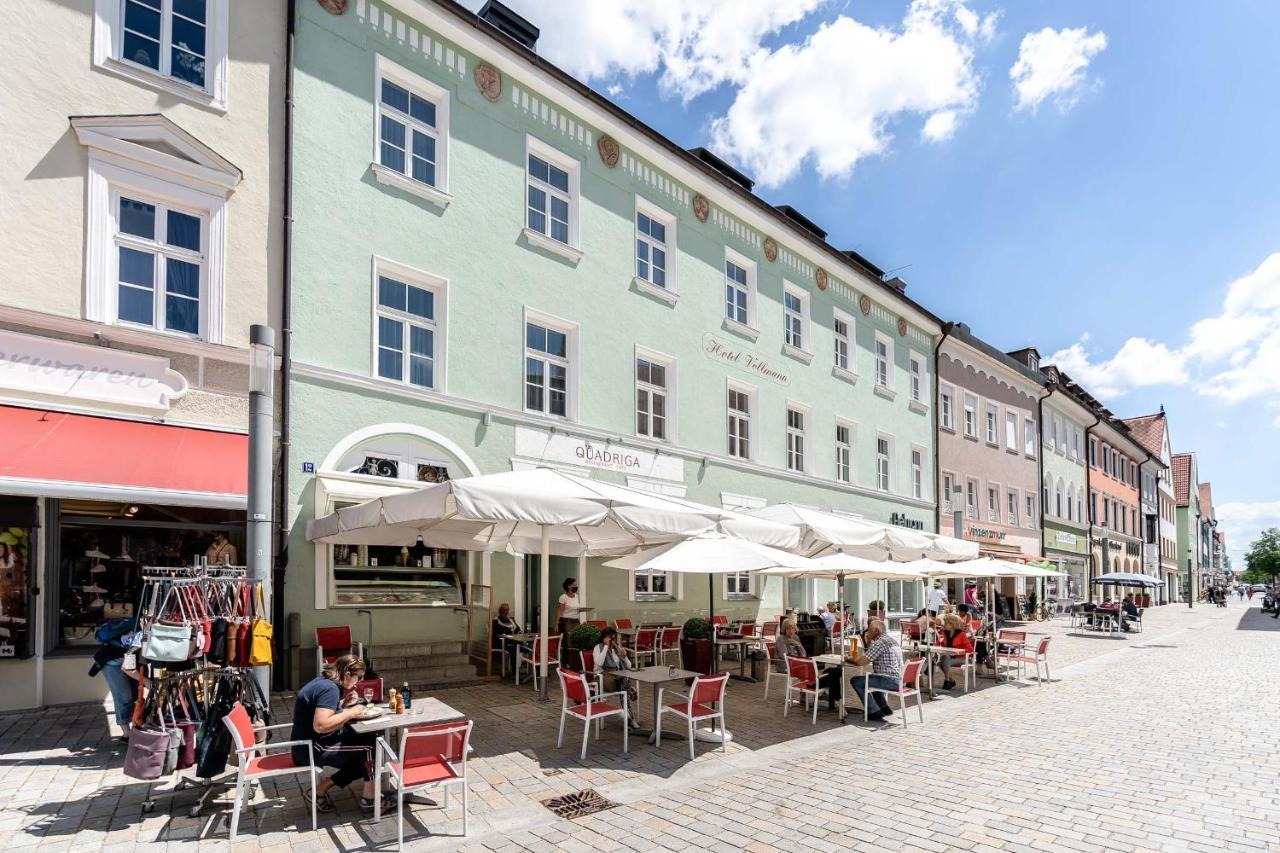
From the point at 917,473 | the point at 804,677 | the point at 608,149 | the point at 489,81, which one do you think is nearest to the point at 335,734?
the point at 804,677

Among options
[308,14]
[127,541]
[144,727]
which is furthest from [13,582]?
[308,14]

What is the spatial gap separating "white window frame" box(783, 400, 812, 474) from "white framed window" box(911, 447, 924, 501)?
6951 mm

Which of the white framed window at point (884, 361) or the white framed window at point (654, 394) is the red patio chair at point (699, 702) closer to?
the white framed window at point (654, 394)

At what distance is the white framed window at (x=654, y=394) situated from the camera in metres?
17.2

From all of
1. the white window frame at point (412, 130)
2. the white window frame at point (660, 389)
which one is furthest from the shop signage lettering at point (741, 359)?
the white window frame at point (412, 130)

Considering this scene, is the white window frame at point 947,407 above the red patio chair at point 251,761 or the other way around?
above

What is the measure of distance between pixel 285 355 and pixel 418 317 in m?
2.52

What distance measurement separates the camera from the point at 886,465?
26.0 m

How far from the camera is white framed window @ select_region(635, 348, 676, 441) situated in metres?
17.2

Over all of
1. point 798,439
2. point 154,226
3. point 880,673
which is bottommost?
point 880,673

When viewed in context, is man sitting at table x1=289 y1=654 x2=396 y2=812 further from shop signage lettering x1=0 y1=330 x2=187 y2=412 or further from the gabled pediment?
the gabled pediment

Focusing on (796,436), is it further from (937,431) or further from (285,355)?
(285,355)

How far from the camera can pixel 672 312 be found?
18.0 metres

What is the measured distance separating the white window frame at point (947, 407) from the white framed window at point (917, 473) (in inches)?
71.1
